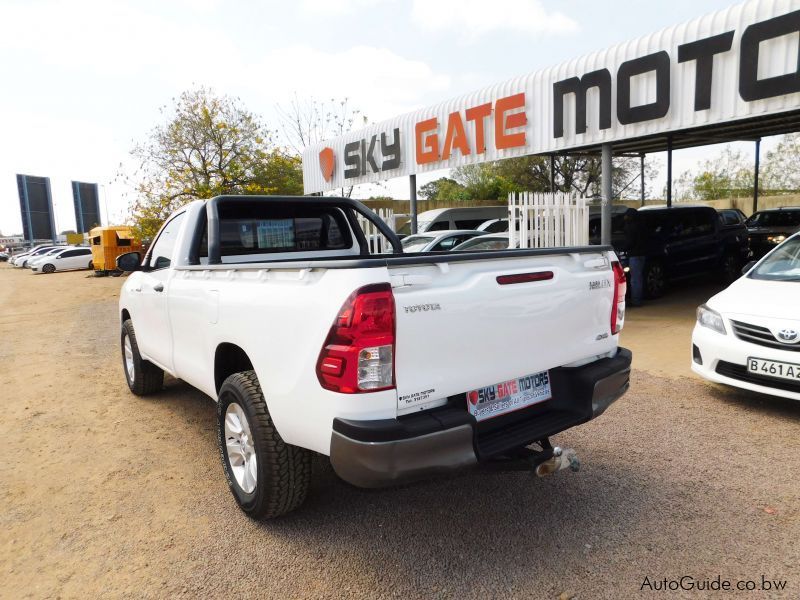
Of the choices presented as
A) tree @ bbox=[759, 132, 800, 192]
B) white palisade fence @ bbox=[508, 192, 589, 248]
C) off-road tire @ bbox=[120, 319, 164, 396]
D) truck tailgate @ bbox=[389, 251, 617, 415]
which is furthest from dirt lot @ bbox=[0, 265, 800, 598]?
tree @ bbox=[759, 132, 800, 192]

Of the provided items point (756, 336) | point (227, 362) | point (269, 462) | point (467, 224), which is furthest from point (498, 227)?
point (269, 462)

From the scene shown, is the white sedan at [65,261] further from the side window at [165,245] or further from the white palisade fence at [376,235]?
the side window at [165,245]

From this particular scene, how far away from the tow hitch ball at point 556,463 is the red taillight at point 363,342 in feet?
3.20

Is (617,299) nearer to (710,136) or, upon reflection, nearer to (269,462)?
(269,462)

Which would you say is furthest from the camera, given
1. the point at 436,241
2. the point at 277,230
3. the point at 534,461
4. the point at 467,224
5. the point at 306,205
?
the point at 467,224

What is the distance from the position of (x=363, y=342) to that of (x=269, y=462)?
3.22 feet

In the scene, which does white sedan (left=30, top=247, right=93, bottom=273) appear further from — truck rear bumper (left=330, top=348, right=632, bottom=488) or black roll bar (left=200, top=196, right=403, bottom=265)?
truck rear bumper (left=330, top=348, right=632, bottom=488)

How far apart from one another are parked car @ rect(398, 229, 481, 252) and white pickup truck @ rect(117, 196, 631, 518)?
25.7ft

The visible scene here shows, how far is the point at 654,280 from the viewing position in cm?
1036

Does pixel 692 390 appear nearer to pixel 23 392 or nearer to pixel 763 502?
pixel 763 502

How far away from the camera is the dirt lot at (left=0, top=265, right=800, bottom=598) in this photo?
2473mm

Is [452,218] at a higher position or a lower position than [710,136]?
lower

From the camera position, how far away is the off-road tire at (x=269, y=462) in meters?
2.67

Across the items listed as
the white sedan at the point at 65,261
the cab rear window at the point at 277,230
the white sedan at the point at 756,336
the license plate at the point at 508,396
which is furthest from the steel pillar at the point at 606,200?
the white sedan at the point at 65,261
